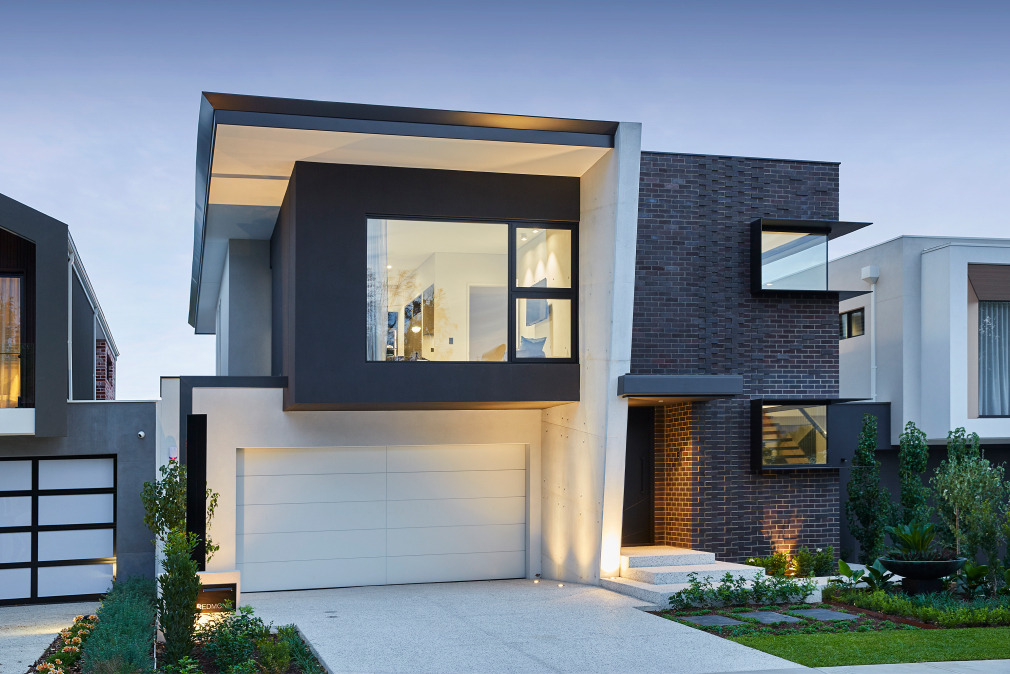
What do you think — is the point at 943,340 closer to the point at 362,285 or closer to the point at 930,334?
the point at 930,334

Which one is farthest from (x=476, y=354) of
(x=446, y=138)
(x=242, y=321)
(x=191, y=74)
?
(x=191, y=74)

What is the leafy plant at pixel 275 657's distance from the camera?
→ 25.0 feet

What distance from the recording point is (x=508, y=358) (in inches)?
497

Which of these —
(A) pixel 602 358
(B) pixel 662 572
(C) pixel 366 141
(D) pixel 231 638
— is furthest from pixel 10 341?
(B) pixel 662 572

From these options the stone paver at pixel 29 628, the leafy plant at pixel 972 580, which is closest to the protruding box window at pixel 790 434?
the leafy plant at pixel 972 580

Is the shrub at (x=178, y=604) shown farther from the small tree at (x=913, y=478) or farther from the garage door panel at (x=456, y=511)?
the small tree at (x=913, y=478)

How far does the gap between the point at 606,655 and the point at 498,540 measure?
18.1 feet

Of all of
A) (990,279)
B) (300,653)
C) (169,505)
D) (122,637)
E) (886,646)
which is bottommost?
(886,646)

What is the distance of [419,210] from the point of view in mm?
12352

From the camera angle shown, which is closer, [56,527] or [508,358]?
[508,358]

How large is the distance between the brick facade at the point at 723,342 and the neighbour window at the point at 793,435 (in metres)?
0.21

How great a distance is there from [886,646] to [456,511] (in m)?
6.65

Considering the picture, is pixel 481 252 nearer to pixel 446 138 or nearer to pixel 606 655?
pixel 446 138

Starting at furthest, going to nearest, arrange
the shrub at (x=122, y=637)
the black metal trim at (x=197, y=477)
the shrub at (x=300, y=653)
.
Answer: the black metal trim at (x=197, y=477), the shrub at (x=300, y=653), the shrub at (x=122, y=637)
